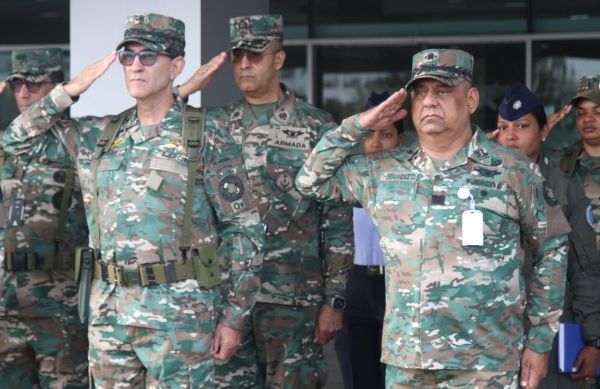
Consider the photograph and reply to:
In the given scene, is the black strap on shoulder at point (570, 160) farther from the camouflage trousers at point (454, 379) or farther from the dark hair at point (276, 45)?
the camouflage trousers at point (454, 379)

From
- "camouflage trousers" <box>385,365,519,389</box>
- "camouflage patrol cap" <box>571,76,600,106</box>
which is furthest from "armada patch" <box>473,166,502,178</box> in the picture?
"camouflage patrol cap" <box>571,76,600,106</box>

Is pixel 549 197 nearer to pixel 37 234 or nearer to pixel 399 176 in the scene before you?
pixel 399 176

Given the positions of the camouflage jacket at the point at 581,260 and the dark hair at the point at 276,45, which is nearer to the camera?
the camouflage jacket at the point at 581,260

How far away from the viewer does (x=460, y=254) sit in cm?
434

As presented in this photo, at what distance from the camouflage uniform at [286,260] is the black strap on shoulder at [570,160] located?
4.40 feet

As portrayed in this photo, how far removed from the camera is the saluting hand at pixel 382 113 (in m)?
4.45

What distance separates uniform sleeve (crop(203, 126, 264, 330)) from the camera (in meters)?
4.64

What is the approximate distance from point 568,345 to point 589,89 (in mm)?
1563

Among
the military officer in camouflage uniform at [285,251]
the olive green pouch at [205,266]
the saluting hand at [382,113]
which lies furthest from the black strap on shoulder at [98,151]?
the saluting hand at [382,113]

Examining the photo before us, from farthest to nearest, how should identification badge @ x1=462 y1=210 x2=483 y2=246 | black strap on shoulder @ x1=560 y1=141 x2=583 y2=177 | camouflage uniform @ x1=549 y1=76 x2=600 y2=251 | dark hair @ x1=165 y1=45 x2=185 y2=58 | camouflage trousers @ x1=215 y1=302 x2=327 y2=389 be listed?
black strap on shoulder @ x1=560 y1=141 x2=583 y2=177 < camouflage uniform @ x1=549 y1=76 x2=600 y2=251 < camouflage trousers @ x1=215 y1=302 x2=327 y2=389 < dark hair @ x1=165 y1=45 x2=185 y2=58 < identification badge @ x1=462 y1=210 x2=483 y2=246

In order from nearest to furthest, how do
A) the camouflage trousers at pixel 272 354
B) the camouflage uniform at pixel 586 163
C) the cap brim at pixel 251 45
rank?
1. the camouflage trousers at pixel 272 354
2. the cap brim at pixel 251 45
3. the camouflage uniform at pixel 586 163

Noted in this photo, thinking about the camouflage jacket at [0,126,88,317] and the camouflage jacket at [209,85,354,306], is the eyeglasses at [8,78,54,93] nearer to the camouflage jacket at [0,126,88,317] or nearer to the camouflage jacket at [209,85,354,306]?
the camouflage jacket at [0,126,88,317]

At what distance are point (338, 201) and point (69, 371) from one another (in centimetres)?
193

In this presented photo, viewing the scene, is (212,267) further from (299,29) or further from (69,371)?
(299,29)
